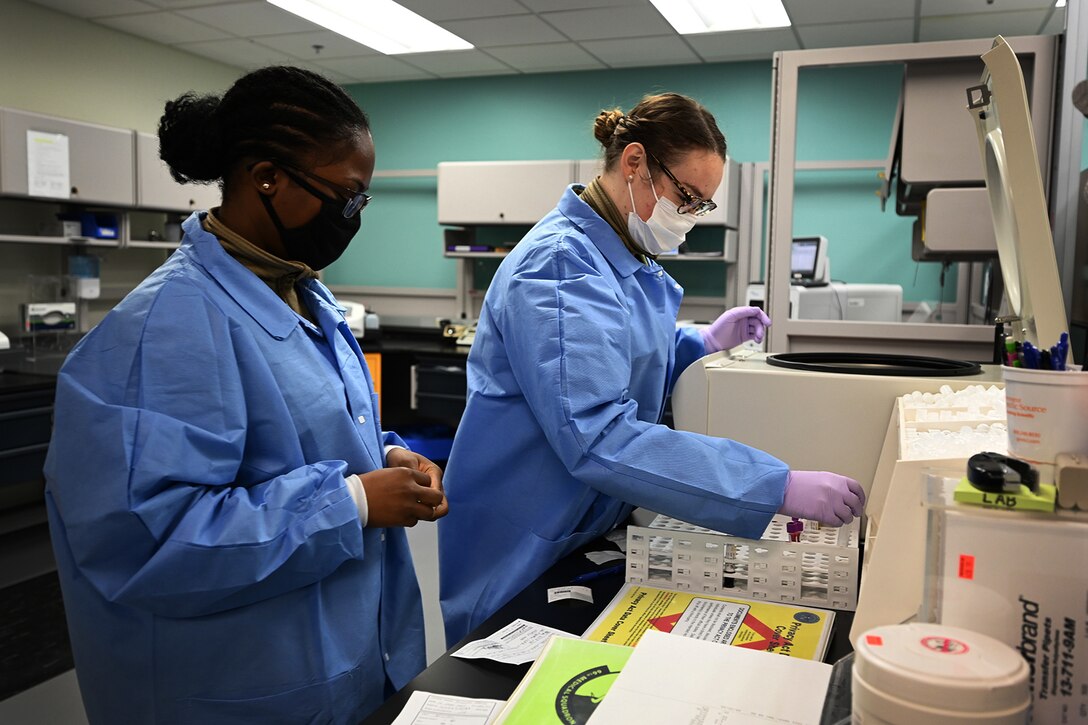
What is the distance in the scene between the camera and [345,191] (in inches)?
47.6

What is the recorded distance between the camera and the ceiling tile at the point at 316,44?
474 centimetres

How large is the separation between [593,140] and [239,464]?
467 centimetres

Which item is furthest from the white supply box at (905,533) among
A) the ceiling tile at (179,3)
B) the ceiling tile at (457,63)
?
the ceiling tile at (457,63)

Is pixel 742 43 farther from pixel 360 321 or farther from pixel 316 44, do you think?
pixel 360 321

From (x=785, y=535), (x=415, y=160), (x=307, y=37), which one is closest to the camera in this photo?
(x=785, y=535)

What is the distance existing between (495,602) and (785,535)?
482 millimetres

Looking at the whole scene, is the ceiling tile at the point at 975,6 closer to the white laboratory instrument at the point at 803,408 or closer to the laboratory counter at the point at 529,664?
the white laboratory instrument at the point at 803,408

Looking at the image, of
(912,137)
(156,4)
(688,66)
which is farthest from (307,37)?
(912,137)

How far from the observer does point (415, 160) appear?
19.5ft

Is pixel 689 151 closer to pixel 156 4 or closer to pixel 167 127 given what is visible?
pixel 167 127

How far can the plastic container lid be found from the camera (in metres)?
0.47

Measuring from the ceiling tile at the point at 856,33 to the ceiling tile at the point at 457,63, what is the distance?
187 cm

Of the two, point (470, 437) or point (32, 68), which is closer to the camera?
point (470, 437)

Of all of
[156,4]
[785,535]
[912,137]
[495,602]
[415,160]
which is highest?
[156,4]
